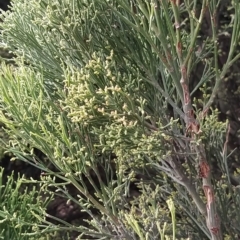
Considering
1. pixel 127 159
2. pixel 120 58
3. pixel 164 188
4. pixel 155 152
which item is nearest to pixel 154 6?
pixel 120 58

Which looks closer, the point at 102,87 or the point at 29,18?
the point at 102,87

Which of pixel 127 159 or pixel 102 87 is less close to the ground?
pixel 102 87

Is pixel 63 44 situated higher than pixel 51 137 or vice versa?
pixel 63 44

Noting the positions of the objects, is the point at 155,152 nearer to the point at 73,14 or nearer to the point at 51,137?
the point at 51,137

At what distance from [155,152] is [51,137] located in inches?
9.2

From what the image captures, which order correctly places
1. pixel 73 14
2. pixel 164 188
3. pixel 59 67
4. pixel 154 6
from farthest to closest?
1. pixel 164 188
2. pixel 59 67
3. pixel 73 14
4. pixel 154 6

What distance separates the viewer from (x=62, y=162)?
0.98 m

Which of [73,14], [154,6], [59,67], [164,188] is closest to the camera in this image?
[154,6]

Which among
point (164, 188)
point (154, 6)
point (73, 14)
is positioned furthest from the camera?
point (164, 188)

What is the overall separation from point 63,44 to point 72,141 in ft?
0.77

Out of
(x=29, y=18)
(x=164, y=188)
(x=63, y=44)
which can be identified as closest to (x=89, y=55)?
(x=63, y=44)

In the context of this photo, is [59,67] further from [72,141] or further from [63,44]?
[72,141]

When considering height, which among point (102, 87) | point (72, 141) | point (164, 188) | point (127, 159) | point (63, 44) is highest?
point (63, 44)

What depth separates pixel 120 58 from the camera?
103 centimetres
